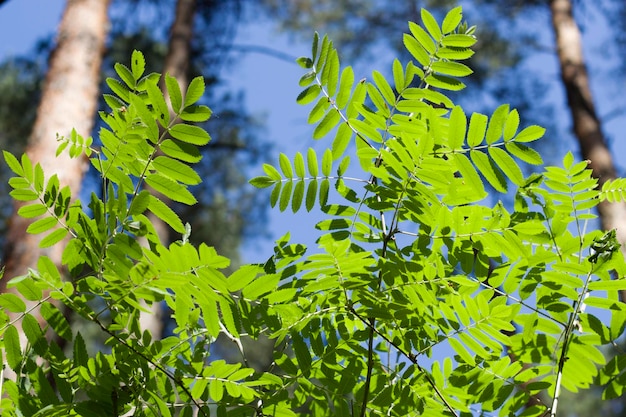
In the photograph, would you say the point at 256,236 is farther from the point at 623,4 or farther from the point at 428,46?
the point at 428,46

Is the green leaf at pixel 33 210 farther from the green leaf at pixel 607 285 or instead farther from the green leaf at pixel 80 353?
the green leaf at pixel 607 285

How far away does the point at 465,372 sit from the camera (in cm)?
114

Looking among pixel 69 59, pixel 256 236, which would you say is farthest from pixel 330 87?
pixel 256 236

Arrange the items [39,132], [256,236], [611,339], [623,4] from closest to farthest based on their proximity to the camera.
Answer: [611,339] < [39,132] < [623,4] < [256,236]

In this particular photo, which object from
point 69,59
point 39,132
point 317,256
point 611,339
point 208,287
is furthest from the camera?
point 69,59

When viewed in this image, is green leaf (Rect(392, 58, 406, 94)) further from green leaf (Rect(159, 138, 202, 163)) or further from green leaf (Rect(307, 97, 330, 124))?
green leaf (Rect(159, 138, 202, 163))

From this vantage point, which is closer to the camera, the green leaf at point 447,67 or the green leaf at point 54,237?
the green leaf at point 54,237

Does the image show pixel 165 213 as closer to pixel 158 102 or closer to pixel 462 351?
pixel 158 102

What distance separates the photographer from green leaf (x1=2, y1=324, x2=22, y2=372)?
0.94 meters

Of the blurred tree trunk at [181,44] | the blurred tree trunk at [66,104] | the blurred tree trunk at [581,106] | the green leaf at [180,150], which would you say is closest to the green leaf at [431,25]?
the green leaf at [180,150]

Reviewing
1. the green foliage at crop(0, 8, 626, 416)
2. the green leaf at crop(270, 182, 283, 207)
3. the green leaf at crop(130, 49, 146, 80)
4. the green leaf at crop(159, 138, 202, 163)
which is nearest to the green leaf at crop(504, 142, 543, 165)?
the green foliage at crop(0, 8, 626, 416)

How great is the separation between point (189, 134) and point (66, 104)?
4.71m

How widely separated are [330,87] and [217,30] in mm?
10511

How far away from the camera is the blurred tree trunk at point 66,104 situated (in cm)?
437
